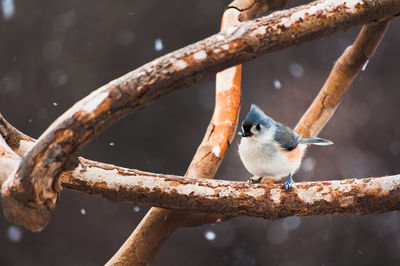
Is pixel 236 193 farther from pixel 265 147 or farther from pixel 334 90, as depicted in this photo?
pixel 334 90

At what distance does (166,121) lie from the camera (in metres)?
1.99

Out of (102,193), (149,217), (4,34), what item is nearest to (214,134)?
(149,217)

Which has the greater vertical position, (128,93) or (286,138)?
(128,93)

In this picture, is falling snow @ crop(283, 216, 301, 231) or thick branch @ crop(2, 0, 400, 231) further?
falling snow @ crop(283, 216, 301, 231)

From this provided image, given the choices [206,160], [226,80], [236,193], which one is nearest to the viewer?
[236,193]

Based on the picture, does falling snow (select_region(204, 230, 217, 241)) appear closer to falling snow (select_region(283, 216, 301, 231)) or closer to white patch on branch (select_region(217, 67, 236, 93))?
falling snow (select_region(283, 216, 301, 231))

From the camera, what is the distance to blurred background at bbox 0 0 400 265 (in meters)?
1.95

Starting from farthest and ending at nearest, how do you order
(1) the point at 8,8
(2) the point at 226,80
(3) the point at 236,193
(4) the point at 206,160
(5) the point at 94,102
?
(1) the point at 8,8 < (2) the point at 226,80 < (4) the point at 206,160 < (3) the point at 236,193 < (5) the point at 94,102

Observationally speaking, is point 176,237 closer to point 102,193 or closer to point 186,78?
point 102,193

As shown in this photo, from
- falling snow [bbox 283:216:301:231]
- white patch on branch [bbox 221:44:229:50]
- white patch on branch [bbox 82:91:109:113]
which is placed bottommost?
falling snow [bbox 283:216:301:231]

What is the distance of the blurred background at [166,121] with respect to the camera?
1.95 metres

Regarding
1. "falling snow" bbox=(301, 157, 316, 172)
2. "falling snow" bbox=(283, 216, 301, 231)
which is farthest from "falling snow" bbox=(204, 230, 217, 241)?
"falling snow" bbox=(301, 157, 316, 172)

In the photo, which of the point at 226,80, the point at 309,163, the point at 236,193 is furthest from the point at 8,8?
Answer: the point at 309,163

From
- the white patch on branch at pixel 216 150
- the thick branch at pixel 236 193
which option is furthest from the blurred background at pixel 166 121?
the thick branch at pixel 236 193
